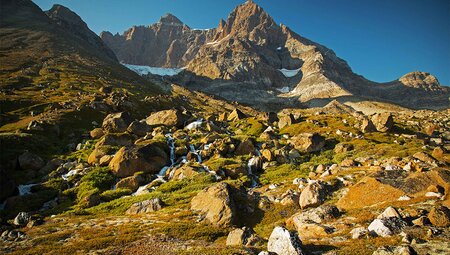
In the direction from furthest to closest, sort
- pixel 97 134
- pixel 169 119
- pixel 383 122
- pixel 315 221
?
1. pixel 169 119
2. pixel 383 122
3. pixel 97 134
4. pixel 315 221

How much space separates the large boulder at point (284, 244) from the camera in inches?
575

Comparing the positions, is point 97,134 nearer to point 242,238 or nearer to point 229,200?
point 229,200

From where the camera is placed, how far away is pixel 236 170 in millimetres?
42594

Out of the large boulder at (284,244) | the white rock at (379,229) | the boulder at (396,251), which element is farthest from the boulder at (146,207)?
the boulder at (396,251)

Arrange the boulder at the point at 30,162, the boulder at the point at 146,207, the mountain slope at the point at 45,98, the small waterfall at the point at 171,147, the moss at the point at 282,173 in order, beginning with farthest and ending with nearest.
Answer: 1. the mountain slope at the point at 45,98
2. the small waterfall at the point at 171,147
3. the boulder at the point at 30,162
4. the moss at the point at 282,173
5. the boulder at the point at 146,207

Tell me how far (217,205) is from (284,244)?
1019 centimetres

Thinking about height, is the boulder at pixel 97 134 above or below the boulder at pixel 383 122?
below

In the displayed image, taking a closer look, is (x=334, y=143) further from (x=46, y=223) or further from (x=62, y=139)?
(x=62, y=139)

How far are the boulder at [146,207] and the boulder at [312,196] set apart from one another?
45.0 ft

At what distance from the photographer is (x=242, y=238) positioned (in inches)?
716

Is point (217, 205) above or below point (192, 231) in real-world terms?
above

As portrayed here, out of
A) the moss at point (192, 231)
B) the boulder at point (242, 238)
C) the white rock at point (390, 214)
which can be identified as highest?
the white rock at point (390, 214)

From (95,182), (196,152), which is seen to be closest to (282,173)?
(196,152)

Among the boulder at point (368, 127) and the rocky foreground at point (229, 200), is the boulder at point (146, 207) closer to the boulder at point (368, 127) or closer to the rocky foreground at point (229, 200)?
the rocky foreground at point (229, 200)
